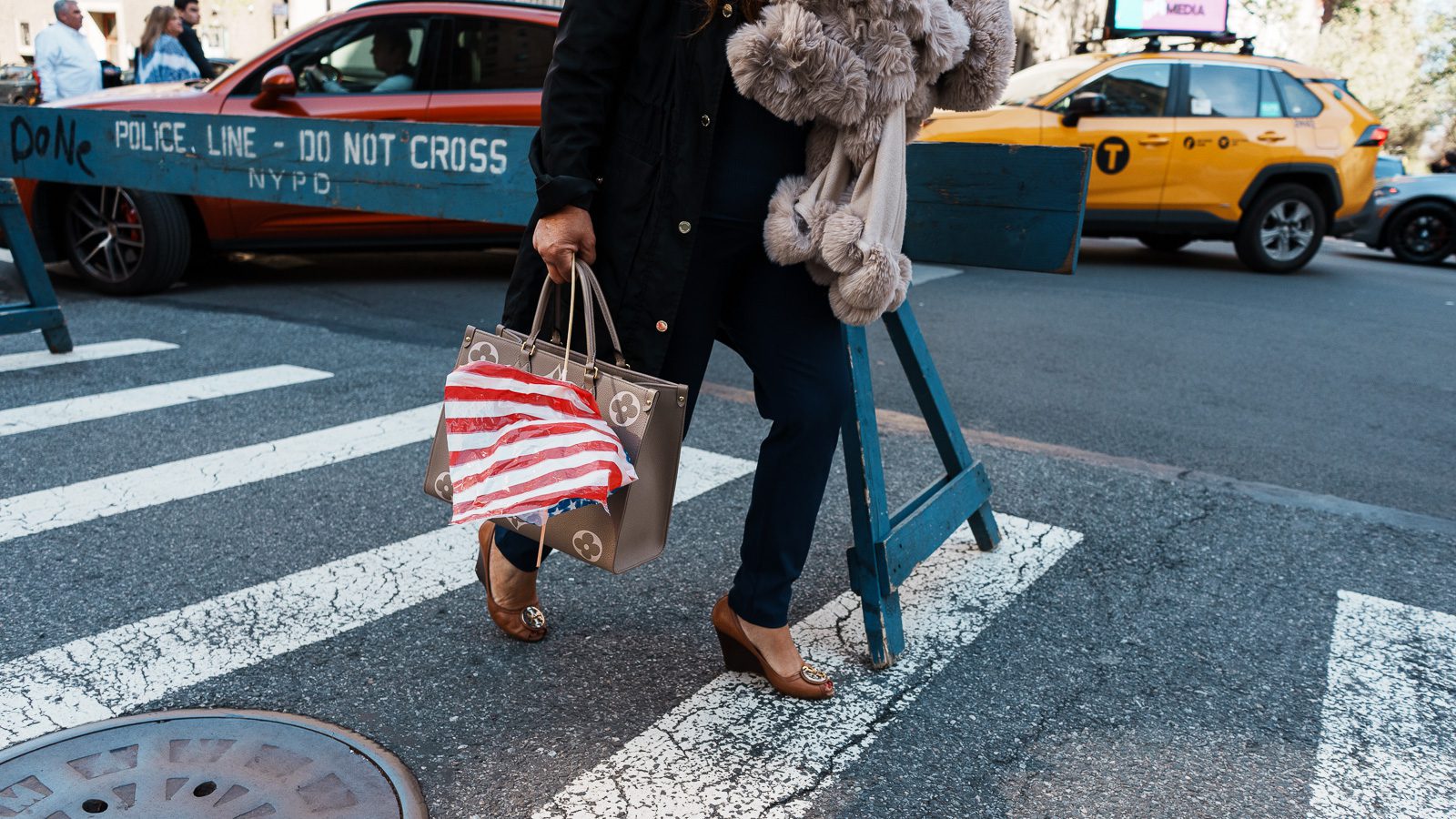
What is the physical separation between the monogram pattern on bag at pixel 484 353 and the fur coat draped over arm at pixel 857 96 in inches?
23.7

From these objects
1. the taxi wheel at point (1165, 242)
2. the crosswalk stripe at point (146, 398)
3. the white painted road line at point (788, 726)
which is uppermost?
the white painted road line at point (788, 726)

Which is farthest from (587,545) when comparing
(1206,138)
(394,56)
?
(1206,138)

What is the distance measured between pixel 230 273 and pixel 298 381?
3232 mm

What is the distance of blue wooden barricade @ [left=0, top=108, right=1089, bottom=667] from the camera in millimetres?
2871

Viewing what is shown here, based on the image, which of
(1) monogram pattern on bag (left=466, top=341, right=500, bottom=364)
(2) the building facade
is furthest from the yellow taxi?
(2) the building facade

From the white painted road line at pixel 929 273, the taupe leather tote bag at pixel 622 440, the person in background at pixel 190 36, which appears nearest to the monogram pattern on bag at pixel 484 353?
the taupe leather tote bag at pixel 622 440

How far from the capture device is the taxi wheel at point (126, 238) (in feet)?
22.9

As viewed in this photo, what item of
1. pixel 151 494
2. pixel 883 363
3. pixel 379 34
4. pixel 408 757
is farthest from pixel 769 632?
pixel 379 34

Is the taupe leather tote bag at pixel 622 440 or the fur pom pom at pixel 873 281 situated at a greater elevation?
the fur pom pom at pixel 873 281

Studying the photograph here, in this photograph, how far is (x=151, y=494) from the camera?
3.84 metres

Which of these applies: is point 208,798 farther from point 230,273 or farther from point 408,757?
point 230,273

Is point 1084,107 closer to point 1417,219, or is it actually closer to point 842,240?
point 1417,219

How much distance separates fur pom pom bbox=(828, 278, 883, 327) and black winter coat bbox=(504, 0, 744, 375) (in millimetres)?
295

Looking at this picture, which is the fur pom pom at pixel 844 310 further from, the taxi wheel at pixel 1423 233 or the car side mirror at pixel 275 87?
the taxi wheel at pixel 1423 233
